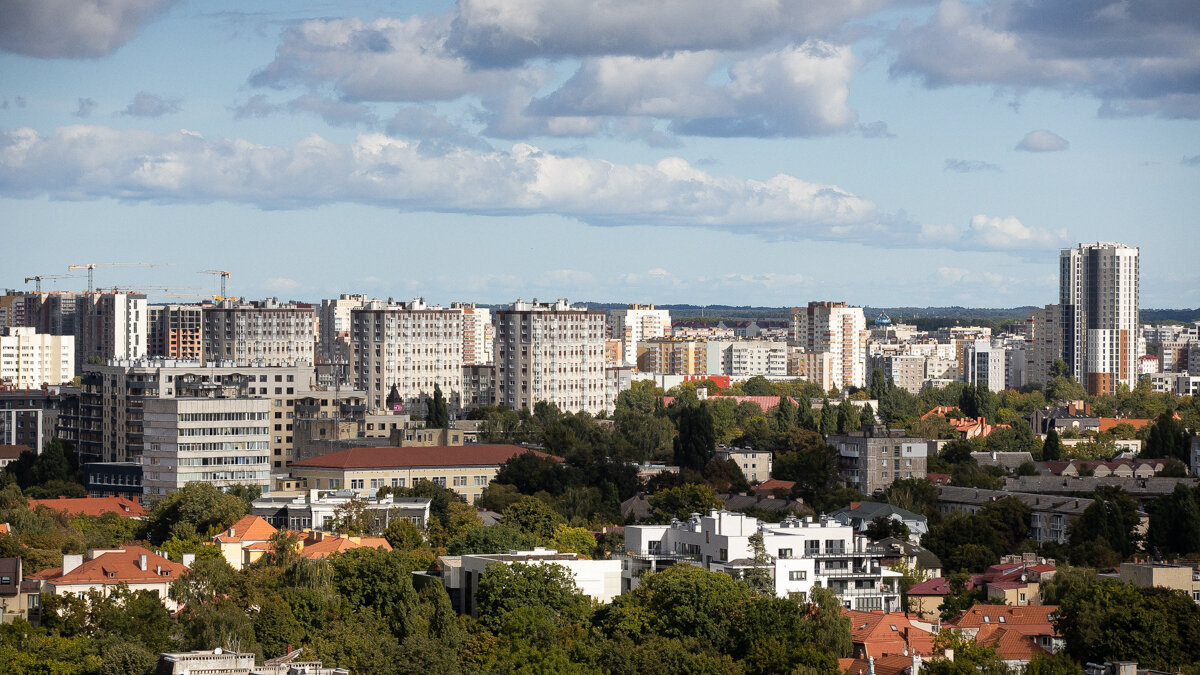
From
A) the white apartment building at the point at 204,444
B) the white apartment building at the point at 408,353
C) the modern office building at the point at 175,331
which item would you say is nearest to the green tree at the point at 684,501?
the white apartment building at the point at 204,444

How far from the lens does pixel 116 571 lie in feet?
164

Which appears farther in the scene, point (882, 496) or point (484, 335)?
point (484, 335)

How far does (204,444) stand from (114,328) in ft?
248

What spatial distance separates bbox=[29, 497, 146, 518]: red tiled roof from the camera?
68875mm

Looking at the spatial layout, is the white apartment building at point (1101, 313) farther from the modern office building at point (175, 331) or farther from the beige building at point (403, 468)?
the beige building at point (403, 468)

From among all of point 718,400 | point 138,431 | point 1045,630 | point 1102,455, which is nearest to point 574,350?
point 718,400

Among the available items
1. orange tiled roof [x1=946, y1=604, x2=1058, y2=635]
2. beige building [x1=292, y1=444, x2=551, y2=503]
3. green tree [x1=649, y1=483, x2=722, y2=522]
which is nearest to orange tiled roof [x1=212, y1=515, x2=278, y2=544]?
green tree [x1=649, y1=483, x2=722, y2=522]

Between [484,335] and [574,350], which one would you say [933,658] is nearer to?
[574,350]

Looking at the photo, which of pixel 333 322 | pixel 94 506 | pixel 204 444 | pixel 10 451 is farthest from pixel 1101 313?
pixel 94 506

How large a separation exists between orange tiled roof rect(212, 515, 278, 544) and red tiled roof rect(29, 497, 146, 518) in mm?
10781

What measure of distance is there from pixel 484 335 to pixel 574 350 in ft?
209

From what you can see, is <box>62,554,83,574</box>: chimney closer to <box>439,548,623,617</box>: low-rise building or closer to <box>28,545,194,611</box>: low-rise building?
<box>28,545,194,611</box>: low-rise building

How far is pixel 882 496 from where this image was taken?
77.2m

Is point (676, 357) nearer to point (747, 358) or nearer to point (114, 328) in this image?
point (747, 358)
